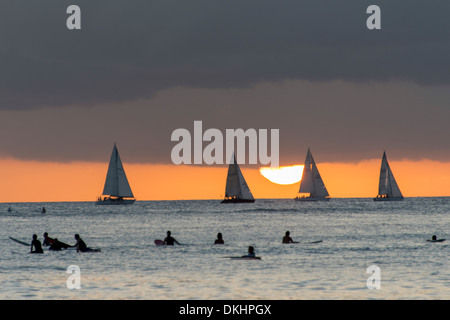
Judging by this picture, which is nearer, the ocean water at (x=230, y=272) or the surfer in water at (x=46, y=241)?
the ocean water at (x=230, y=272)

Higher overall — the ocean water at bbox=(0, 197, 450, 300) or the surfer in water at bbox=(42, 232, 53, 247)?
the surfer in water at bbox=(42, 232, 53, 247)

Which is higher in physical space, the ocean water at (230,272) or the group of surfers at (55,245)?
the group of surfers at (55,245)

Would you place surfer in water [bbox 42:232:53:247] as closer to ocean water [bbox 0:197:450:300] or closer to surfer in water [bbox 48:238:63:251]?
surfer in water [bbox 48:238:63:251]

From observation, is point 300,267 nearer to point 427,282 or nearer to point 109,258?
point 427,282

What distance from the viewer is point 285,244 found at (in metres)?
67.6

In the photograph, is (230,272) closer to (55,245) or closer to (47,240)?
(55,245)

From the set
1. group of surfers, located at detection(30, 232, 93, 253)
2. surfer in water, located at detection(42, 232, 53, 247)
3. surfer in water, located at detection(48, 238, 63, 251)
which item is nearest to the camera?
group of surfers, located at detection(30, 232, 93, 253)

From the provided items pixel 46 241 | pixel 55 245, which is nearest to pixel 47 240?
pixel 46 241

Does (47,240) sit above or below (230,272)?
above

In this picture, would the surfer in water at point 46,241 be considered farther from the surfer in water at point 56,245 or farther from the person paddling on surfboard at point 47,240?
the surfer in water at point 56,245

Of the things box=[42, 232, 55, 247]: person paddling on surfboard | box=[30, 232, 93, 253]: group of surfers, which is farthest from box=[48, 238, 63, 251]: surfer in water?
box=[42, 232, 55, 247]: person paddling on surfboard

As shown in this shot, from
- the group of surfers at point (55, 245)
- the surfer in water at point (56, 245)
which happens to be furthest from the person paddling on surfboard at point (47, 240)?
the surfer in water at point (56, 245)
